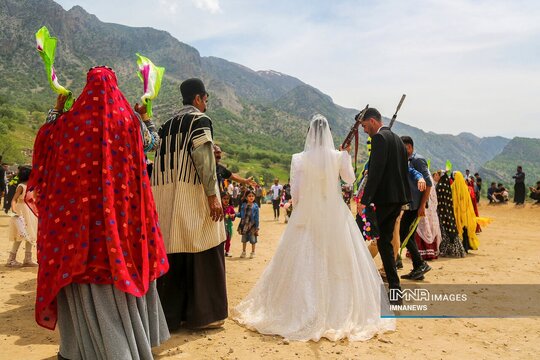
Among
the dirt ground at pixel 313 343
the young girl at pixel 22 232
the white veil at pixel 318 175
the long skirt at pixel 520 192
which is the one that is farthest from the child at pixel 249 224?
the long skirt at pixel 520 192

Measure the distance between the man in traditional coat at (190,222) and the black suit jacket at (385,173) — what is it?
75.6 inches

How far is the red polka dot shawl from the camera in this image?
277 cm

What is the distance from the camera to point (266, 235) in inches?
551

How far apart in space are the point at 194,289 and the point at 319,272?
1252 millimetres

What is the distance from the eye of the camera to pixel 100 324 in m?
2.75

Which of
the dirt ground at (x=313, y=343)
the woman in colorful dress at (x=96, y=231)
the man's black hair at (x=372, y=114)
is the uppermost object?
the man's black hair at (x=372, y=114)

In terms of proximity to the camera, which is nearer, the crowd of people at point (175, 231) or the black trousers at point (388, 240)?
the crowd of people at point (175, 231)

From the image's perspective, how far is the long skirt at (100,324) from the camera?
2.74 meters

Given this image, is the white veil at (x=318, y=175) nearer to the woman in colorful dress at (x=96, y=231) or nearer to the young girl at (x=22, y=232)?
the woman in colorful dress at (x=96, y=231)

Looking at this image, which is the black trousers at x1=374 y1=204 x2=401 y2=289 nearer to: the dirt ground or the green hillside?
the dirt ground

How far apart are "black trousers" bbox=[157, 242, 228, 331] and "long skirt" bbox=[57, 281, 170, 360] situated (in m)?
1.10

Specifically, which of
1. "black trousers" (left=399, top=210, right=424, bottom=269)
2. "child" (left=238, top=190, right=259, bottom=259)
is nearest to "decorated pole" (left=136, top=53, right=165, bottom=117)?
"black trousers" (left=399, top=210, right=424, bottom=269)

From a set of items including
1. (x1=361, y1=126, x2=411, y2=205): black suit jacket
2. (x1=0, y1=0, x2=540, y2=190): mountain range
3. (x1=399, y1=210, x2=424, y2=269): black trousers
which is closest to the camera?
(x1=361, y1=126, x2=411, y2=205): black suit jacket

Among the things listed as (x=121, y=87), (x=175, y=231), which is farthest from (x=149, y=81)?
(x=121, y=87)
